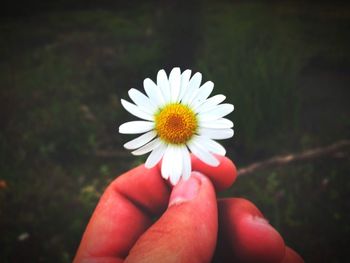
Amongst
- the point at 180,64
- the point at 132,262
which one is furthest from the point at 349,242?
the point at 180,64

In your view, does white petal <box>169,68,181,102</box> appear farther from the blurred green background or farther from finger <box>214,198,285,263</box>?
the blurred green background

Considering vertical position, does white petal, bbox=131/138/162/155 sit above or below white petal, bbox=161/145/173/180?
above

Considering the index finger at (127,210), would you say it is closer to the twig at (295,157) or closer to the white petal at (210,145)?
the white petal at (210,145)

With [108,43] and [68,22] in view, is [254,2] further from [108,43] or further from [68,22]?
[68,22]

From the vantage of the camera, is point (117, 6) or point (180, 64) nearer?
point (180, 64)

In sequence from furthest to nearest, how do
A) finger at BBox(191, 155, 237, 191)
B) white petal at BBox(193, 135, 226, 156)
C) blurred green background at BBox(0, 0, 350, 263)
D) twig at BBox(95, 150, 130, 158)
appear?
twig at BBox(95, 150, 130, 158)
blurred green background at BBox(0, 0, 350, 263)
finger at BBox(191, 155, 237, 191)
white petal at BBox(193, 135, 226, 156)

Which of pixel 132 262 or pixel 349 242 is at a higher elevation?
pixel 132 262

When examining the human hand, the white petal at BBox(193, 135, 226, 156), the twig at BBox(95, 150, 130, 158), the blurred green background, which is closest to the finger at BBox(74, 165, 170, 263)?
the human hand
